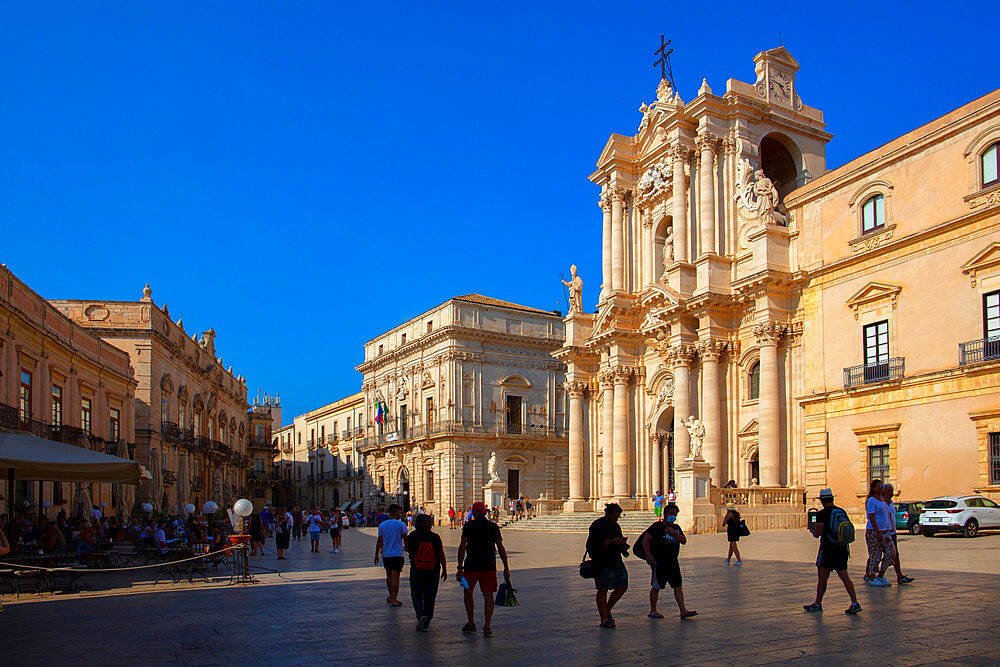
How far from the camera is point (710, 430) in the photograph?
32.3 meters

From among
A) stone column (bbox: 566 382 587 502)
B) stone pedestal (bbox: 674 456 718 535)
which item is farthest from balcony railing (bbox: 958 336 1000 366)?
stone column (bbox: 566 382 587 502)

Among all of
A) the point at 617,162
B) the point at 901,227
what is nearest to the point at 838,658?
the point at 901,227

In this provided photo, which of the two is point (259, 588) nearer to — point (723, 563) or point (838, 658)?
point (723, 563)

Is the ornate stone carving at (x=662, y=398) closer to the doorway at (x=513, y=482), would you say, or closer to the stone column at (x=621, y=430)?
the stone column at (x=621, y=430)

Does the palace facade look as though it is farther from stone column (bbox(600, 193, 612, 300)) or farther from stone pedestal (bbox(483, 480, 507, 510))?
stone pedestal (bbox(483, 480, 507, 510))

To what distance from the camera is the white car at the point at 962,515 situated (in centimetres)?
2142

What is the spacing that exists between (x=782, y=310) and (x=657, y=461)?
9375 mm

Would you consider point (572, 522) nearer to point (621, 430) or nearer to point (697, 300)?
point (621, 430)

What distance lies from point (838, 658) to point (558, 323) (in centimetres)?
4974

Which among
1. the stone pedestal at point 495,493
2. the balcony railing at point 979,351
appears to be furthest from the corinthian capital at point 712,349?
the stone pedestal at point 495,493

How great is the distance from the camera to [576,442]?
40.9m

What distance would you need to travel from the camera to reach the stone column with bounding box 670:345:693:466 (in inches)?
1299

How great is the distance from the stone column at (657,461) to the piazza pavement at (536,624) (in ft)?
70.0

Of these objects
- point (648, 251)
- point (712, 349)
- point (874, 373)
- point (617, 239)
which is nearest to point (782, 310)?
point (712, 349)
